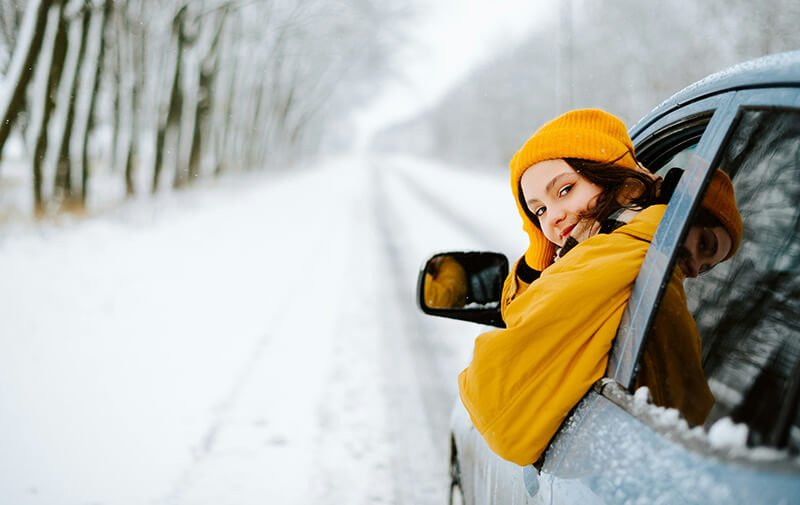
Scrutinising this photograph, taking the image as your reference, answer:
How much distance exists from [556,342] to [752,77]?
62 cm

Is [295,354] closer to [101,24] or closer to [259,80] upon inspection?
[101,24]

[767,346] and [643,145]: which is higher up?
[643,145]

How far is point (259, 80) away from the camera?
96.1 ft

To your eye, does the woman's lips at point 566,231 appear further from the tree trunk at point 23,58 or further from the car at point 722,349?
the tree trunk at point 23,58

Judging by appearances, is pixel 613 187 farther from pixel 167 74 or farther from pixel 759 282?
pixel 167 74

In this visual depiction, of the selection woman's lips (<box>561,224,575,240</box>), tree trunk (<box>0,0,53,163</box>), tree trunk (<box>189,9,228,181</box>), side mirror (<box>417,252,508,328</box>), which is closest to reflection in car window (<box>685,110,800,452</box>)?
woman's lips (<box>561,224,575,240</box>)

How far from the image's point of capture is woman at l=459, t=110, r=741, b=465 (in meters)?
1.22

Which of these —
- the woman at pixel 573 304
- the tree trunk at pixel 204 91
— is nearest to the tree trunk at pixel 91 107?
the tree trunk at pixel 204 91

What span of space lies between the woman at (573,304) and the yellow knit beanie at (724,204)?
0.02 meters

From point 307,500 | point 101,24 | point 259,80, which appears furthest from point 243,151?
point 307,500

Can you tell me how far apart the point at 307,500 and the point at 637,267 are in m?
2.42

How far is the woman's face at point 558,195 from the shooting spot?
1.47 meters

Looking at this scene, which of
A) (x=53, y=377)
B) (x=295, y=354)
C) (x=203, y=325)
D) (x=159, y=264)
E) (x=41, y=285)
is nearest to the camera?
(x=53, y=377)

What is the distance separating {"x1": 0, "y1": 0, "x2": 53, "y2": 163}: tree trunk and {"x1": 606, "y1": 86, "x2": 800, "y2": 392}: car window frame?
30.8 ft
